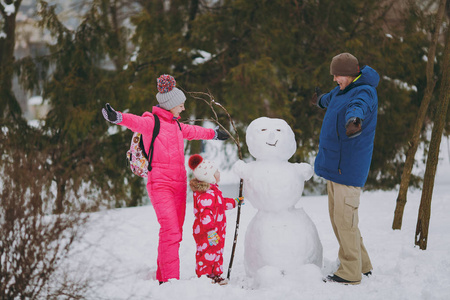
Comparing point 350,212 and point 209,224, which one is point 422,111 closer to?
point 350,212

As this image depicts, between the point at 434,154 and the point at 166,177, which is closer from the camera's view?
the point at 166,177

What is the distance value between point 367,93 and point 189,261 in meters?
2.29

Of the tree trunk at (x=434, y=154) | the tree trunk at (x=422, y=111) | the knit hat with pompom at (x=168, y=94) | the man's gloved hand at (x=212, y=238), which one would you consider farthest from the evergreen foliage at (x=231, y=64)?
the man's gloved hand at (x=212, y=238)

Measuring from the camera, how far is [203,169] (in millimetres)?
3873

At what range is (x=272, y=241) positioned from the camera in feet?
12.4

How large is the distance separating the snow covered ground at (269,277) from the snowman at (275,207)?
0.15m

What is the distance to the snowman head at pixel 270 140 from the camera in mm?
3848

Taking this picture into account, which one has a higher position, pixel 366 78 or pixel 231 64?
pixel 231 64

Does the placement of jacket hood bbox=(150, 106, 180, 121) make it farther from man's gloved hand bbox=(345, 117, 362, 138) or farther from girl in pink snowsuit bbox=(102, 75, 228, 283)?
man's gloved hand bbox=(345, 117, 362, 138)

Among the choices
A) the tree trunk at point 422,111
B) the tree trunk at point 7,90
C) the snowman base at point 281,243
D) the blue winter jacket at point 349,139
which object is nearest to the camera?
the blue winter jacket at point 349,139

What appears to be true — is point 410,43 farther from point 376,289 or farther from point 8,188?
point 8,188

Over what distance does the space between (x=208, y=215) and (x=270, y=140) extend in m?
0.75

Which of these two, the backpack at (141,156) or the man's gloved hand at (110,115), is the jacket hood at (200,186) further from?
the man's gloved hand at (110,115)

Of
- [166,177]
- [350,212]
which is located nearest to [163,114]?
[166,177]
